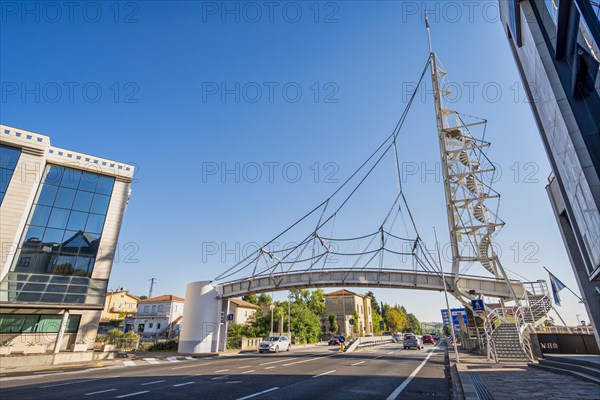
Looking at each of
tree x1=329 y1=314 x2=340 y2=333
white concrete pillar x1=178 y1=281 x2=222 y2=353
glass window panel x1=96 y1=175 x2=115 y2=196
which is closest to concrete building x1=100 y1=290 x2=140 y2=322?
white concrete pillar x1=178 y1=281 x2=222 y2=353

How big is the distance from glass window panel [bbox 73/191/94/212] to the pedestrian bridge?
51.2 ft

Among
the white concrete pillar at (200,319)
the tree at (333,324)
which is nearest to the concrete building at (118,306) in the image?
the white concrete pillar at (200,319)

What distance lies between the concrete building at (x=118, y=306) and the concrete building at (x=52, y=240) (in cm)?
4770

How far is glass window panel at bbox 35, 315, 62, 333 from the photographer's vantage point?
23156 mm

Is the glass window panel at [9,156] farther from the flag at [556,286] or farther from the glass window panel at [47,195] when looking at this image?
the flag at [556,286]

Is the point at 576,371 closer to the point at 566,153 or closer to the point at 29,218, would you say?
the point at 566,153

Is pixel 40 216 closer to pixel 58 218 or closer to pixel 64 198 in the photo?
pixel 58 218

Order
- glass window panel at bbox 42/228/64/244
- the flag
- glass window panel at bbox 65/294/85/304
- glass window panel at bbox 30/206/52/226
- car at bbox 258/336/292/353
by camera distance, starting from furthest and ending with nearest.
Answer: car at bbox 258/336/292/353 → glass window panel at bbox 42/228/64/244 → glass window panel at bbox 30/206/52/226 → glass window panel at bbox 65/294/85/304 → the flag

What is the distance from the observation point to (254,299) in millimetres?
73812

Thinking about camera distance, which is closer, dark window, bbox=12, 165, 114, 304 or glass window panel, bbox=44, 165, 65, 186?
dark window, bbox=12, 165, 114, 304

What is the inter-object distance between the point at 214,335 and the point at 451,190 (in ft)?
91.8

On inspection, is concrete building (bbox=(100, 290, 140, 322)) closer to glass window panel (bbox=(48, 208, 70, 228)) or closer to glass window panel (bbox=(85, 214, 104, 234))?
glass window panel (bbox=(85, 214, 104, 234))

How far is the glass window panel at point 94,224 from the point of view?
27609mm

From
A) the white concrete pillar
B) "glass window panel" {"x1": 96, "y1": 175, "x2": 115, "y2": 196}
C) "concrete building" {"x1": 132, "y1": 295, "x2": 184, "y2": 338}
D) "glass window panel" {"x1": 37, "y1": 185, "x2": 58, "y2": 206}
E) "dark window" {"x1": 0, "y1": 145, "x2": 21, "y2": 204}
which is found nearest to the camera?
"dark window" {"x1": 0, "y1": 145, "x2": 21, "y2": 204}
